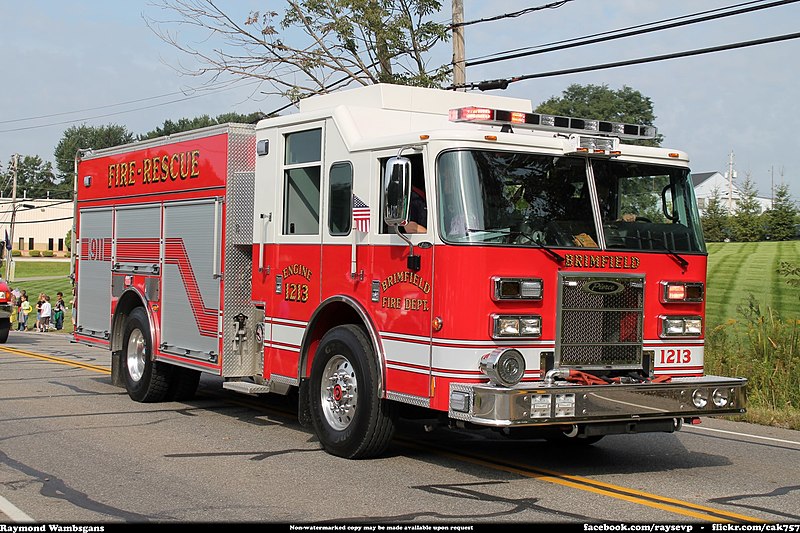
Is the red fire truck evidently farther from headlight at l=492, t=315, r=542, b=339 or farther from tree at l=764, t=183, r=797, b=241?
tree at l=764, t=183, r=797, b=241

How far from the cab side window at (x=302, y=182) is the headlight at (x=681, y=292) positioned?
3.24m

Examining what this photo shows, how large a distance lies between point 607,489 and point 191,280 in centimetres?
563

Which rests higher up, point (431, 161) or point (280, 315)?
point (431, 161)

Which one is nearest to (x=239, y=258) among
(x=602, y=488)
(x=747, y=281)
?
(x=602, y=488)

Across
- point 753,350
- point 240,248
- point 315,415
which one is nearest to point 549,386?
point 315,415

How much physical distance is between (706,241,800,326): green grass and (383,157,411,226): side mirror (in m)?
13.2

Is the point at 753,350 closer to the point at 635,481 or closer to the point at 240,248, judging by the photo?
the point at 635,481

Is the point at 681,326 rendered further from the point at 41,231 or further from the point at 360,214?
the point at 41,231

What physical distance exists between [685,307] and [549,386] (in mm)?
1822

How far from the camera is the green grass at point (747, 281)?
82.3ft

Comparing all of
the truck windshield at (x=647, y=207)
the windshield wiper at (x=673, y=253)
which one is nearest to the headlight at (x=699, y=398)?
the windshield wiper at (x=673, y=253)

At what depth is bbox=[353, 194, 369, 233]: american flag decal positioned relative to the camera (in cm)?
867

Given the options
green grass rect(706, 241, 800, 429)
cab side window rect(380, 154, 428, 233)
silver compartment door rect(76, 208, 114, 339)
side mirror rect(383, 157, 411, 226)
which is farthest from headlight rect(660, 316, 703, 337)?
silver compartment door rect(76, 208, 114, 339)

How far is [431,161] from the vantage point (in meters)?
7.91
